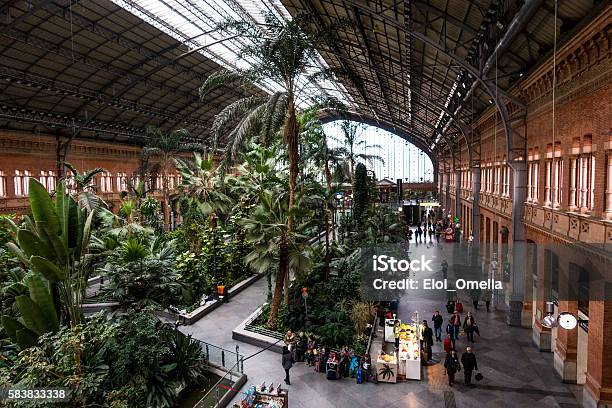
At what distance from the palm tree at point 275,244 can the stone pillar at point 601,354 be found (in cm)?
806

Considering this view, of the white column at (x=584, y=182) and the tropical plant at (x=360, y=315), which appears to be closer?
the white column at (x=584, y=182)

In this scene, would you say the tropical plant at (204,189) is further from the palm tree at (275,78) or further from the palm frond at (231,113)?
the palm tree at (275,78)

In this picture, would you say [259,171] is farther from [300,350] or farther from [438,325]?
[438,325]

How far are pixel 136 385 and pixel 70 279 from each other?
289cm

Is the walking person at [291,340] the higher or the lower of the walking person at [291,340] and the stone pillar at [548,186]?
the lower

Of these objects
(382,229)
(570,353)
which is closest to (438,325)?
(570,353)

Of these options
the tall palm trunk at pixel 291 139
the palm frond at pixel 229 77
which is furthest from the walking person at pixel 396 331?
the palm frond at pixel 229 77

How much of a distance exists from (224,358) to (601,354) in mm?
9259

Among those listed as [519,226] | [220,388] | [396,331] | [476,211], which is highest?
[519,226]

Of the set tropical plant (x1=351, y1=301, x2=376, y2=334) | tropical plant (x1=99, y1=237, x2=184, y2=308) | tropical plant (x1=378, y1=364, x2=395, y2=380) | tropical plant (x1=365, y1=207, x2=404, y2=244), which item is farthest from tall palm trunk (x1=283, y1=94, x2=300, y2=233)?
tropical plant (x1=365, y1=207, x2=404, y2=244)

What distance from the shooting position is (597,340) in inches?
396

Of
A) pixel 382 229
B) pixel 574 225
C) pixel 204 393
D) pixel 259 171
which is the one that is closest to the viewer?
pixel 574 225

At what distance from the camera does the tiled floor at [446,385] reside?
11.0m

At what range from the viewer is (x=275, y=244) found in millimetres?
14516
